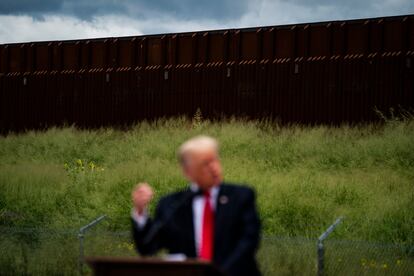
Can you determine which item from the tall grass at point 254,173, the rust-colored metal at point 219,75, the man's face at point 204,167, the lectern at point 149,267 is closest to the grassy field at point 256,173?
the tall grass at point 254,173

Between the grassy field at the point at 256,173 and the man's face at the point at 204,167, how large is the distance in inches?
370

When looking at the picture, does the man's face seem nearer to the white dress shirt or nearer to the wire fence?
the white dress shirt

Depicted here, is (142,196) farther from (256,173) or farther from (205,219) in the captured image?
(256,173)

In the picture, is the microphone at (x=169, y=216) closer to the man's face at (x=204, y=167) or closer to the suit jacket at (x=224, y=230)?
the suit jacket at (x=224, y=230)

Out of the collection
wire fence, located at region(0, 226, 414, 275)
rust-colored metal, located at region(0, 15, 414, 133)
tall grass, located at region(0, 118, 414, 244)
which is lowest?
wire fence, located at region(0, 226, 414, 275)

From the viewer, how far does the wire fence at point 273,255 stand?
1086 cm

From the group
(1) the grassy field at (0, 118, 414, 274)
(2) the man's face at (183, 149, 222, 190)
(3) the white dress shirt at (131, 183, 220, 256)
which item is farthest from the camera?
(1) the grassy field at (0, 118, 414, 274)

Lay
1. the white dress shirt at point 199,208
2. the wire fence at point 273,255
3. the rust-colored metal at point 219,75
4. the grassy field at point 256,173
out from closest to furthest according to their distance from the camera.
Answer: the white dress shirt at point 199,208 < the wire fence at point 273,255 < the grassy field at point 256,173 < the rust-colored metal at point 219,75

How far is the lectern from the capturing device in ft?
10.9

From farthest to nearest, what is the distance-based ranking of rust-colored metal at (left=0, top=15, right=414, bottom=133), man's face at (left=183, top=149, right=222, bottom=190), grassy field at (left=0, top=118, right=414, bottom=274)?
rust-colored metal at (left=0, top=15, right=414, bottom=133) → grassy field at (left=0, top=118, right=414, bottom=274) → man's face at (left=183, top=149, right=222, bottom=190)

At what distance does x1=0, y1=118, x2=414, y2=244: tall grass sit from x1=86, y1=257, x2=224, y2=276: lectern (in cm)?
968

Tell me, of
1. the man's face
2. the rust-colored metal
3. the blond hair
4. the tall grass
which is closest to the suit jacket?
the man's face

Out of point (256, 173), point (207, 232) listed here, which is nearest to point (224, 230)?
point (207, 232)

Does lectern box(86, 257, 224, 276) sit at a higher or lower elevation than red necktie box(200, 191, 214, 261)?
lower
